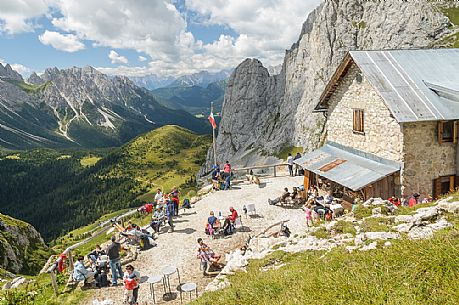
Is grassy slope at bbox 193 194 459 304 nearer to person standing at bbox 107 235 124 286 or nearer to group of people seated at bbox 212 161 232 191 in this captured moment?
person standing at bbox 107 235 124 286

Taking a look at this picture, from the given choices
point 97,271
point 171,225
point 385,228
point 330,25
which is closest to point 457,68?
point 385,228

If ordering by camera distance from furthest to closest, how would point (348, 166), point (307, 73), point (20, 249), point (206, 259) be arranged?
point (307, 73) → point (20, 249) → point (348, 166) → point (206, 259)

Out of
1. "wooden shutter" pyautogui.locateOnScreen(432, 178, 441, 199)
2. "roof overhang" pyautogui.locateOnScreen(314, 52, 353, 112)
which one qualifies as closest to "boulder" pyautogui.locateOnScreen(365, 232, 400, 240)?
"wooden shutter" pyautogui.locateOnScreen(432, 178, 441, 199)

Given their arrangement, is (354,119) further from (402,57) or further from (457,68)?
(457,68)

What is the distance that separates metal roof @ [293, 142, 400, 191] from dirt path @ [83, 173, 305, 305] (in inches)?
141

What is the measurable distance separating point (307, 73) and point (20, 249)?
283 ft

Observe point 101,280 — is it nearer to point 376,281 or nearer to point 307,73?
point 376,281

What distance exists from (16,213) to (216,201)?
20541 centimetres

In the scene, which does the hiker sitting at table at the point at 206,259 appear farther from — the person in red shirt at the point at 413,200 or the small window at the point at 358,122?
the small window at the point at 358,122

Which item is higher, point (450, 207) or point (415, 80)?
point (415, 80)

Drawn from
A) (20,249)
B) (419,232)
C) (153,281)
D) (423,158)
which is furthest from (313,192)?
(20,249)

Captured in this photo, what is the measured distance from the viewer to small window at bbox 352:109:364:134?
2240 cm

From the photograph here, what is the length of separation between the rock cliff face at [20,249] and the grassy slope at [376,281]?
3739 centimetres

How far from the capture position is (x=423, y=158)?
19.4 m
